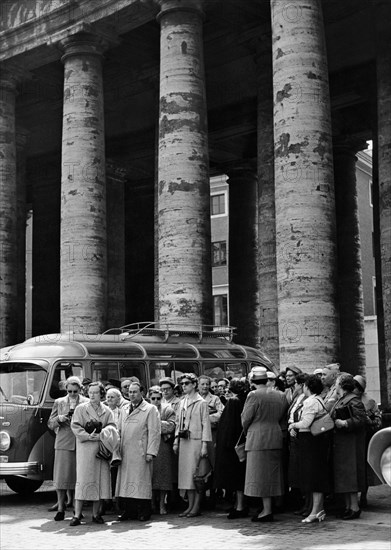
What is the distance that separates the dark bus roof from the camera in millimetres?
14734

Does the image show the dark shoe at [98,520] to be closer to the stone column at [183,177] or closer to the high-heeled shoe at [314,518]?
the high-heeled shoe at [314,518]

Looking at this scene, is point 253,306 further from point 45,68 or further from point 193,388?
point 193,388

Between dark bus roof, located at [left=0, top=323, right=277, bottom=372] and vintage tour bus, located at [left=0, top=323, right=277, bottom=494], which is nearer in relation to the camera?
vintage tour bus, located at [left=0, top=323, right=277, bottom=494]

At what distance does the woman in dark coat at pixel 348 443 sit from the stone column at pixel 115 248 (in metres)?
23.7

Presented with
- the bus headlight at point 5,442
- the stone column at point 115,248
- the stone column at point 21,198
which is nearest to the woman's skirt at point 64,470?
the bus headlight at point 5,442

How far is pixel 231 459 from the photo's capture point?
455 inches

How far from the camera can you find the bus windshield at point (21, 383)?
14.0m

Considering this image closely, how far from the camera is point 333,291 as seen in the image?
18344 millimetres

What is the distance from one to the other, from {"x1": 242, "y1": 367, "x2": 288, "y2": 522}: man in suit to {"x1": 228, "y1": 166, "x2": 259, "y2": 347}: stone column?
2063 cm

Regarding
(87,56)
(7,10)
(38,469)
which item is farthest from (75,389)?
(7,10)

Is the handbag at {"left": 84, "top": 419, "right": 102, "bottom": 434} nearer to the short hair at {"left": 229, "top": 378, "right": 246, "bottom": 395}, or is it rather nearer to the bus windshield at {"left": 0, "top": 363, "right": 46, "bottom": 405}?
the short hair at {"left": 229, "top": 378, "right": 246, "bottom": 395}

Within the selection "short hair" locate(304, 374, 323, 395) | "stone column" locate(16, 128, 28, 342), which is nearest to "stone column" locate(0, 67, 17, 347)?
"stone column" locate(16, 128, 28, 342)

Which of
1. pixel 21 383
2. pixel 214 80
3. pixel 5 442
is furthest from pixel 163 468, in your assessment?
pixel 214 80

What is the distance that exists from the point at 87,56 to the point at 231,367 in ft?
41.7
